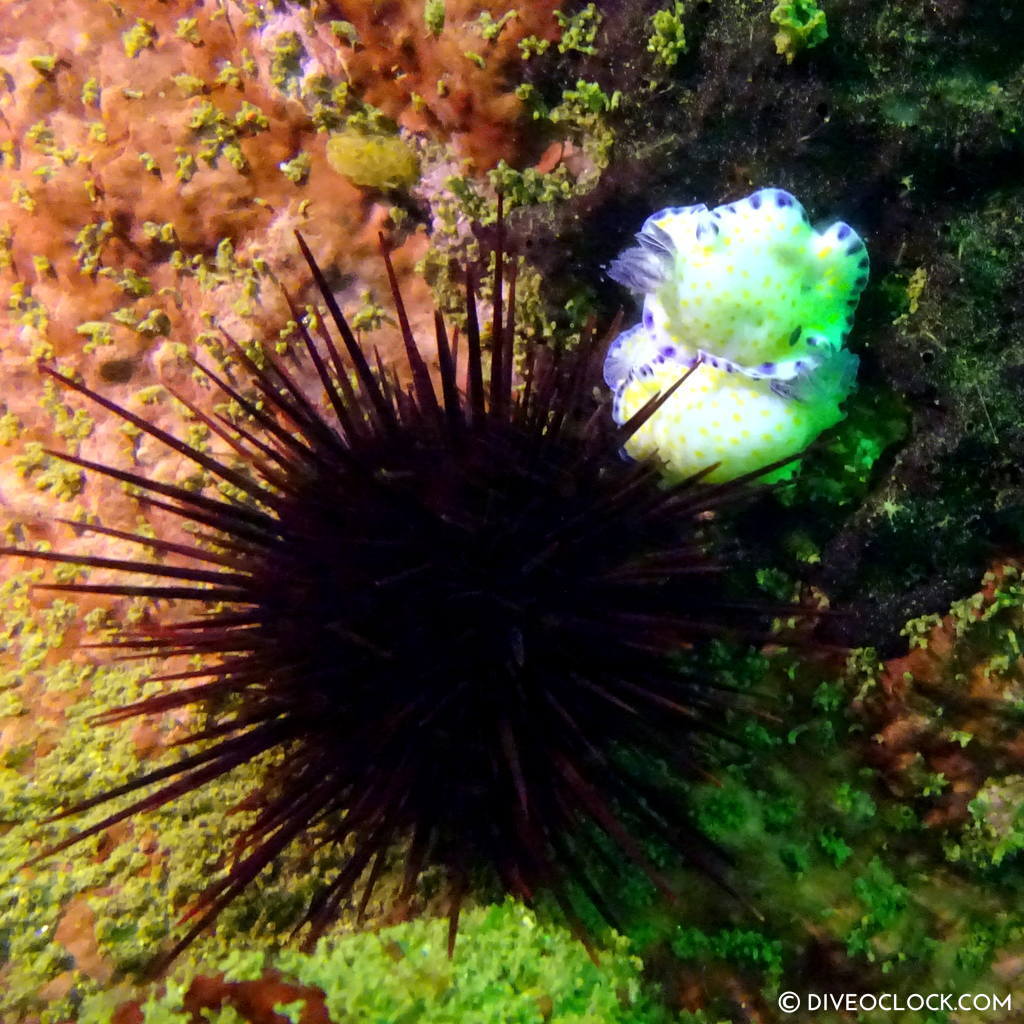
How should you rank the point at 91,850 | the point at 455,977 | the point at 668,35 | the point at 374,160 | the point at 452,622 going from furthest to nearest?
the point at 374,160 → the point at 91,850 → the point at 668,35 → the point at 455,977 → the point at 452,622

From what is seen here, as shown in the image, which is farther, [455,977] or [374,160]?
[374,160]

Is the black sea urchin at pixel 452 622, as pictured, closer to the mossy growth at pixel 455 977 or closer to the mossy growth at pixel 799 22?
the mossy growth at pixel 455 977

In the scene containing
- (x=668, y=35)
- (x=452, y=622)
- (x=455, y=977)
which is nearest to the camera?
(x=452, y=622)

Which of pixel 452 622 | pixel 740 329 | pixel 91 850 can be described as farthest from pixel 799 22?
pixel 91 850

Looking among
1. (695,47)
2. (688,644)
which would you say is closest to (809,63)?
(695,47)

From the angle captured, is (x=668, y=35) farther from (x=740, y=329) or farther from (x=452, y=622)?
(x=452, y=622)

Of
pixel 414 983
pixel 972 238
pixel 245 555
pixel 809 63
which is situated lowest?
pixel 414 983

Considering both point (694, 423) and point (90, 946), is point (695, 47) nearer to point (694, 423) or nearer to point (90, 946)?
point (694, 423)
